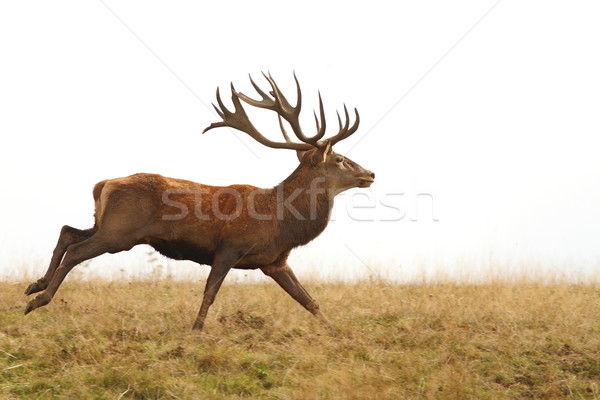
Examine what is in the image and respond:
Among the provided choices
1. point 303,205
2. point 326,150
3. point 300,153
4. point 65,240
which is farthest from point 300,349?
point 65,240

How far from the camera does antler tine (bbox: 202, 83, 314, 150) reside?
891cm

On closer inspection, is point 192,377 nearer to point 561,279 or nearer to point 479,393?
point 479,393

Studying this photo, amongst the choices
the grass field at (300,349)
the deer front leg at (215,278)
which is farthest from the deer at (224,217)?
the grass field at (300,349)

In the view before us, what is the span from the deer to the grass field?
0.52 meters

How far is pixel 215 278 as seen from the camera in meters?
7.70

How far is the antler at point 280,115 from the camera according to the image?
8734mm

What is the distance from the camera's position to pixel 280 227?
326 inches

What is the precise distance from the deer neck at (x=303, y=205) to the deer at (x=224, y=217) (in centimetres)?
1

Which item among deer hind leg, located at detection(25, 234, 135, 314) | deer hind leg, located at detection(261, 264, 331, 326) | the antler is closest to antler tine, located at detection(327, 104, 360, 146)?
the antler

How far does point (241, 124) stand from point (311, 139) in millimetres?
919

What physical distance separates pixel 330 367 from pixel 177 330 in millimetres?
1949

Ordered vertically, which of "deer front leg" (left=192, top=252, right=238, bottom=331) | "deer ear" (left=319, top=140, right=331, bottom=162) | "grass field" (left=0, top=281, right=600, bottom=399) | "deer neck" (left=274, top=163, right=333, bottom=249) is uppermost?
"deer ear" (left=319, top=140, right=331, bottom=162)

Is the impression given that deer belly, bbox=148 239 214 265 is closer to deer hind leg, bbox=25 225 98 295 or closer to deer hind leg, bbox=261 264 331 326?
deer hind leg, bbox=261 264 331 326

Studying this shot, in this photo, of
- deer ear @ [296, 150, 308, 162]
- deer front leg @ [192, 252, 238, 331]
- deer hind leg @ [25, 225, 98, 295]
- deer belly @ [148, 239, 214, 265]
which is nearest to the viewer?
deer front leg @ [192, 252, 238, 331]
